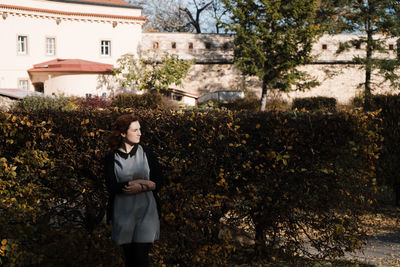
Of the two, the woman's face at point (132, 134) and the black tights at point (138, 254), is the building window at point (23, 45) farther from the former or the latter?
the black tights at point (138, 254)

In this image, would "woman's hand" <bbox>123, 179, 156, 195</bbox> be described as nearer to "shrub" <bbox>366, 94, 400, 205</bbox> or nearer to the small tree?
"shrub" <bbox>366, 94, 400, 205</bbox>

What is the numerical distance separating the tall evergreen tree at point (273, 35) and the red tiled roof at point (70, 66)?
421 inches

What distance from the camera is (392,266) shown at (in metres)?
5.95

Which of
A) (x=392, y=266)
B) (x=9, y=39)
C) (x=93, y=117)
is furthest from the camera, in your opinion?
(x=9, y=39)

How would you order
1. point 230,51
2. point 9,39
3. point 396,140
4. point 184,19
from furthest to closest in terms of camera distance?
point 184,19, point 230,51, point 9,39, point 396,140

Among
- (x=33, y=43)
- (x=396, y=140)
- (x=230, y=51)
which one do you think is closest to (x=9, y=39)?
(x=33, y=43)

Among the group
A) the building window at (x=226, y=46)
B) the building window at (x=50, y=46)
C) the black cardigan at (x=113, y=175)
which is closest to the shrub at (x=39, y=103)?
the black cardigan at (x=113, y=175)

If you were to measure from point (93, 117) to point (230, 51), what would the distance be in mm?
35999

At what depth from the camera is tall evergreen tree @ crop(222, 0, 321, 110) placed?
3013 centimetres

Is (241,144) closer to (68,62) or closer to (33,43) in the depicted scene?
(68,62)

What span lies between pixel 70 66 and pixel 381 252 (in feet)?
99.1

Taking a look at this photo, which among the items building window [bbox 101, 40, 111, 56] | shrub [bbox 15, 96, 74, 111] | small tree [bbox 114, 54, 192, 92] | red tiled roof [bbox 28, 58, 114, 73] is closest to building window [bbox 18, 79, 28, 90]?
red tiled roof [bbox 28, 58, 114, 73]

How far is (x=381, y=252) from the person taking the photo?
6.71 metres

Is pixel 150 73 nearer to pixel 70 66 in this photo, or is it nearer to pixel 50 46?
pixel 70 66
